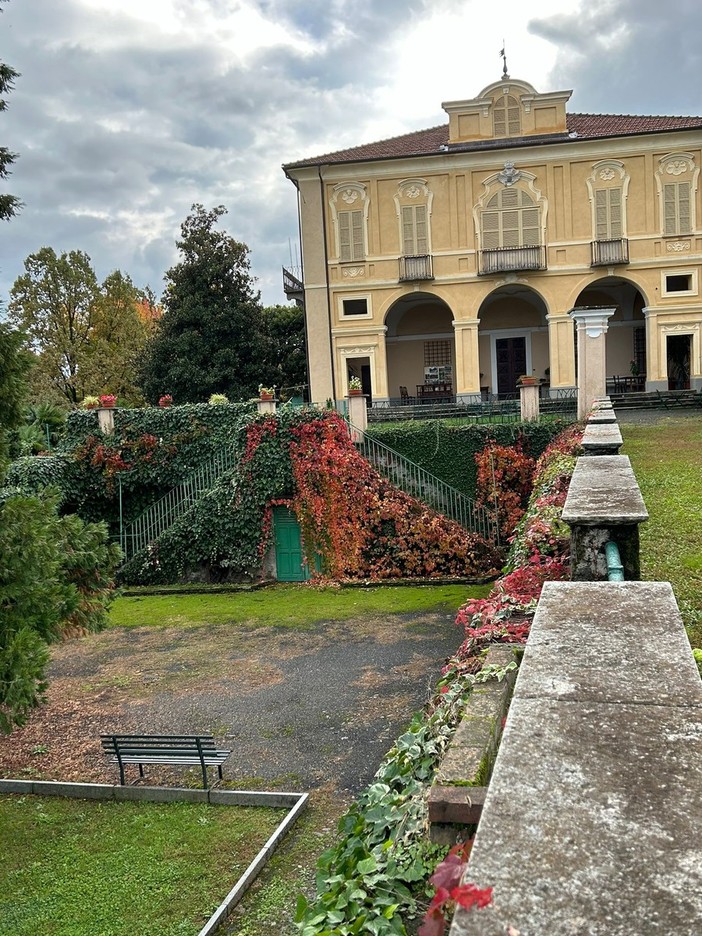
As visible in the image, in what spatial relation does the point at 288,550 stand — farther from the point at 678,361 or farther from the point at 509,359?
the point at 678,361

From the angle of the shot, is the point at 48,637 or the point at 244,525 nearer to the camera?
the point at 48,637

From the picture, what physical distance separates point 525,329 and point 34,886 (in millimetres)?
27585

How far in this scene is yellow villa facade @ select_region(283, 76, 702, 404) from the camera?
26.7m

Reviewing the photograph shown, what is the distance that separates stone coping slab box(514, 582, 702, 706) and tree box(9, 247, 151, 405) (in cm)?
3516

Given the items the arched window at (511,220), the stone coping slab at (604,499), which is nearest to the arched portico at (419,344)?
the arched window at (511,220)

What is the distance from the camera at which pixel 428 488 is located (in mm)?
19422

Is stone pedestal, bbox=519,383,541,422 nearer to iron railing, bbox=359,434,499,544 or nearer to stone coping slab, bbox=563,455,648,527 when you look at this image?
iron railing, bbox=359,434,499,544

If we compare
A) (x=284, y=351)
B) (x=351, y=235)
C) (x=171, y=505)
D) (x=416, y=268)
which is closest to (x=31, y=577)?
(x=171, y=505)

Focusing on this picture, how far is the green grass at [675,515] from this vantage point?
471cm

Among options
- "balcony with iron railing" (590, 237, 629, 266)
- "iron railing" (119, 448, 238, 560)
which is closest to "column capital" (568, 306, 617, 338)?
"iron railing" (119, 448, 238, 560)

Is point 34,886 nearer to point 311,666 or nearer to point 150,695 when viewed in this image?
point 150,695

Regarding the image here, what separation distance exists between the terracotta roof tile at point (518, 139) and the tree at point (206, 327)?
21.0ft

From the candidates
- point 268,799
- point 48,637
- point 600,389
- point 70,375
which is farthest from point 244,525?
point 70,375

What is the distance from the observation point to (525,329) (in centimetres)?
3053
